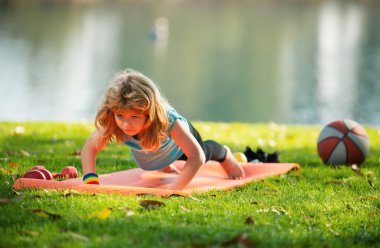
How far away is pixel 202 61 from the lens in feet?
120

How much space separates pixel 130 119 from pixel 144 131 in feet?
0.70

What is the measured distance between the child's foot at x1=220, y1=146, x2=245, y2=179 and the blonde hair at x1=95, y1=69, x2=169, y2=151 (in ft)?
3.10

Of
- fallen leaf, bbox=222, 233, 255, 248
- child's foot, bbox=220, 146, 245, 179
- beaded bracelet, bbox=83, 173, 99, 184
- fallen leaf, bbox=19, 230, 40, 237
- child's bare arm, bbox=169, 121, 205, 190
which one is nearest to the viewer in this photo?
fallen leaf, bbox=222, 233, 255, 248

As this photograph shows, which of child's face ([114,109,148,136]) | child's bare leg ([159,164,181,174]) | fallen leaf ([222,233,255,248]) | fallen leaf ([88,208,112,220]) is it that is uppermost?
child's face ([114,109,148,136])

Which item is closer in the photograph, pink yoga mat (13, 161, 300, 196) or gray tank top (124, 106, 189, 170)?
pink yoga mat (13, 161, 300, 196)

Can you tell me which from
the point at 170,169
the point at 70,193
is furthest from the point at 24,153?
the point at 70,193

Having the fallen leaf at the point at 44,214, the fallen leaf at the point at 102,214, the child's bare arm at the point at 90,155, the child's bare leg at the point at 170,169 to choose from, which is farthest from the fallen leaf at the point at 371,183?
the fallen leaf at the point at 44,214

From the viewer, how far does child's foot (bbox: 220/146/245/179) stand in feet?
19.2

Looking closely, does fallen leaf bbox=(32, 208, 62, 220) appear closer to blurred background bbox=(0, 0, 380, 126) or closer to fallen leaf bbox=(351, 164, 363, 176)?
fallen leaf bbox=(351, 164, 363, 176)

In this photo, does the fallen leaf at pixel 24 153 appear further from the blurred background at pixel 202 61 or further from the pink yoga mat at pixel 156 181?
the blurred background at pixel 202 61

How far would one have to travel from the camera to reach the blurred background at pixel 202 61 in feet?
77.5

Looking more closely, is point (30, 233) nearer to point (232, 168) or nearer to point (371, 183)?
point (232, 168)

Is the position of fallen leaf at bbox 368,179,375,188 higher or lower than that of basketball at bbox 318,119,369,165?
lower

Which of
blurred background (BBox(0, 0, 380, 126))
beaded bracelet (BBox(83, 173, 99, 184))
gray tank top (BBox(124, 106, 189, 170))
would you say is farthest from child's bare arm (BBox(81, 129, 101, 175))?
blurred background (BBox(0, 0, 380, 126))
